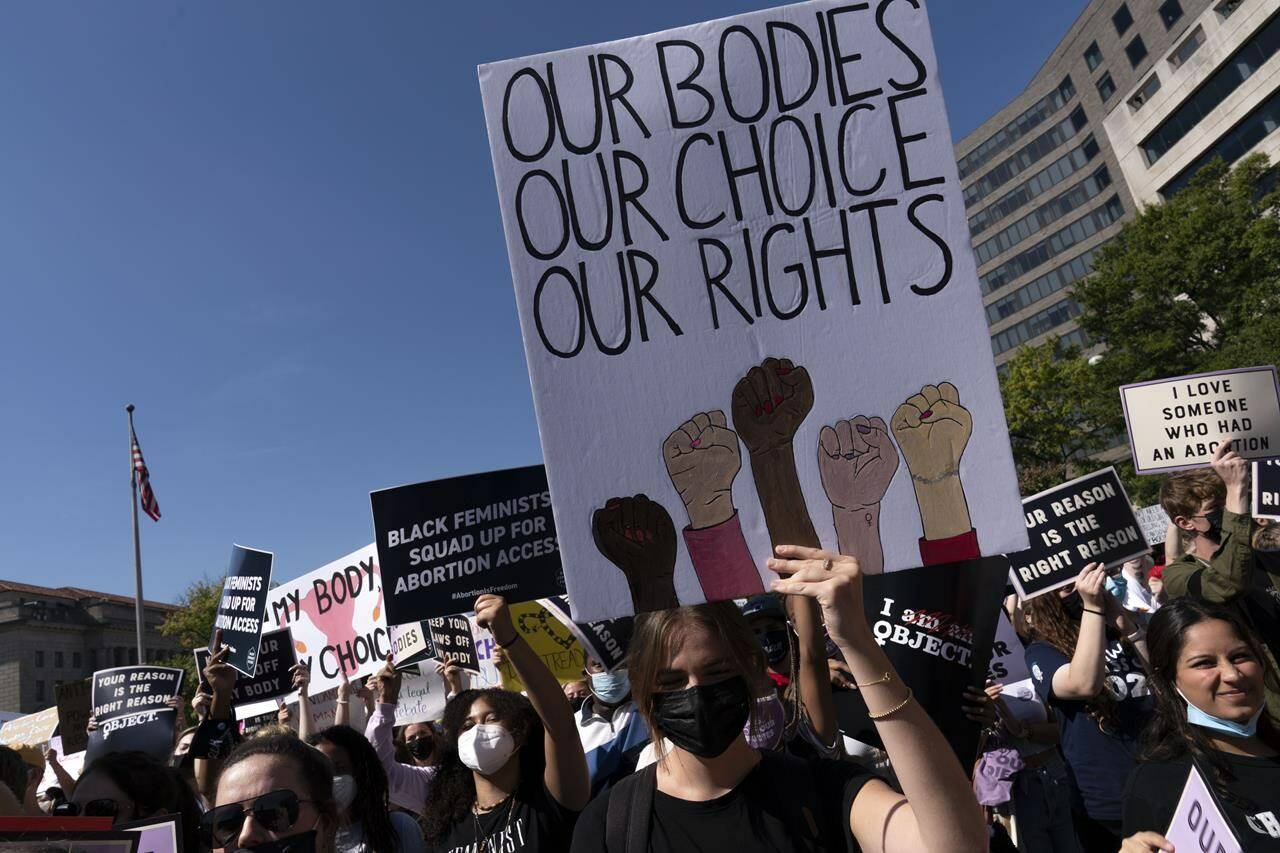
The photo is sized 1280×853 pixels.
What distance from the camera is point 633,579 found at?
2461 millimetres

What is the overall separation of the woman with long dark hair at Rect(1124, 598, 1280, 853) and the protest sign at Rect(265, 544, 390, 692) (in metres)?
6.05

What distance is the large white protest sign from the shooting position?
2.41 meters

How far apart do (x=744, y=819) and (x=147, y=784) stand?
2.61m

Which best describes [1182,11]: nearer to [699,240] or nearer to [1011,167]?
[1011,167]

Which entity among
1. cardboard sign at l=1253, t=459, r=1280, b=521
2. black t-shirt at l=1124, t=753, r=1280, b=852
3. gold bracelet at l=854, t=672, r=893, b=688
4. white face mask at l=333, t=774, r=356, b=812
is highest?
cardboard sign at l=1253, t=459, r=1280, b=521

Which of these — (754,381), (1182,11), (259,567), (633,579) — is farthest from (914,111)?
(1182,11)

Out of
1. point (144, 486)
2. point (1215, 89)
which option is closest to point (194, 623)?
point (144, 486)

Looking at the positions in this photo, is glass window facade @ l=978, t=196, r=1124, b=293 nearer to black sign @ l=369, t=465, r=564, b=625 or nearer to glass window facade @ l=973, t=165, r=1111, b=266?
glass window facade @ l=973, t=165, r=1111, b=266

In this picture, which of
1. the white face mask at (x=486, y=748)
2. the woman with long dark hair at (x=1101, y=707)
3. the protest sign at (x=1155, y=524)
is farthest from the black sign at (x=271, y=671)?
the protest sign at (x=1155, y=524)

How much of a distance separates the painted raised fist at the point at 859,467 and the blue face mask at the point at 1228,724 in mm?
1331

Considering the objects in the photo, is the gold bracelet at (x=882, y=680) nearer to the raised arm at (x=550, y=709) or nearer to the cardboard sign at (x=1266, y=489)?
the raised arm at (x=550, y=709)

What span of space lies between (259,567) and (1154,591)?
24.4 feet

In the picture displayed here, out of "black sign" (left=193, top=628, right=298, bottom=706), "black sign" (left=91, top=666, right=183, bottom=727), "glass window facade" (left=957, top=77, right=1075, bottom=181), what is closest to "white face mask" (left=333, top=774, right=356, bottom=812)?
"black sign" (left=193, top=628, right=298, bottom=706)

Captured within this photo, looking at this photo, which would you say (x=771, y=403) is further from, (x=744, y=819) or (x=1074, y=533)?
(x=1074, y=533)
